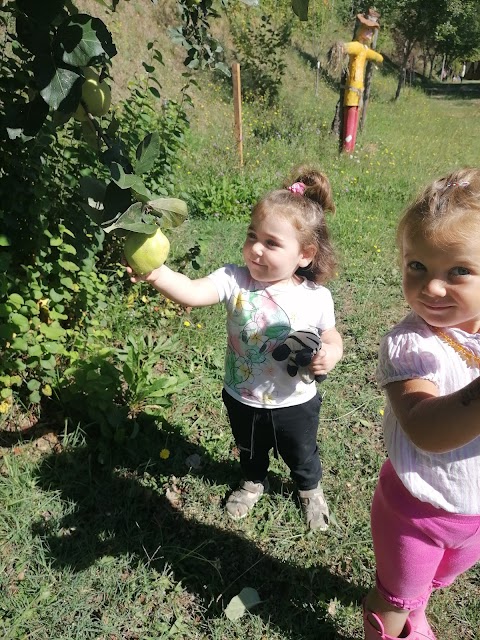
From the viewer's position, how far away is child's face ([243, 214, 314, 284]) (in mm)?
1481

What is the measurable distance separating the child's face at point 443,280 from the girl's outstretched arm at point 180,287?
0.60m

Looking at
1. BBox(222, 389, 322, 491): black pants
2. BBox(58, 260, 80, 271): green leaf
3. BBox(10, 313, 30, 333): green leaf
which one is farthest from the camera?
BBox(58, 260, 80, 271): green leaf

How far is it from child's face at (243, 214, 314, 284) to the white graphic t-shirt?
7 cm

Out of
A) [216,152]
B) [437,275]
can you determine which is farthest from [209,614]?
[216,152]

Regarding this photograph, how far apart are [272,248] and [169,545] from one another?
3.82 feet

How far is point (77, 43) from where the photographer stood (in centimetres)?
78

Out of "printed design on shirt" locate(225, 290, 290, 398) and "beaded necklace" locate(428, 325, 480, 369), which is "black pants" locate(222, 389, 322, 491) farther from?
"beaded necklace" locate(428, 325, 480, 369)

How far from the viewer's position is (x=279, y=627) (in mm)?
1648

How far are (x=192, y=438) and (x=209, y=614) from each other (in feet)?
2.65

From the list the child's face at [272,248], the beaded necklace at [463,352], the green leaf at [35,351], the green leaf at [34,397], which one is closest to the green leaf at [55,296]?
the green leaf at [35,351]

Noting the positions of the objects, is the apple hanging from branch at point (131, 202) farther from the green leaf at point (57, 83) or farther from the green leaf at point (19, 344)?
the green leaf at point (19, 344)

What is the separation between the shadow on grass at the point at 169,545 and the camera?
1713 mm

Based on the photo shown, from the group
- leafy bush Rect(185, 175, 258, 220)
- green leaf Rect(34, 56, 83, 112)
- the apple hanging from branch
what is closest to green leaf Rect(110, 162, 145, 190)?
the apple hanging from branch

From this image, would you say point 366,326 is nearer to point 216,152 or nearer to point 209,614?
point 209,614
